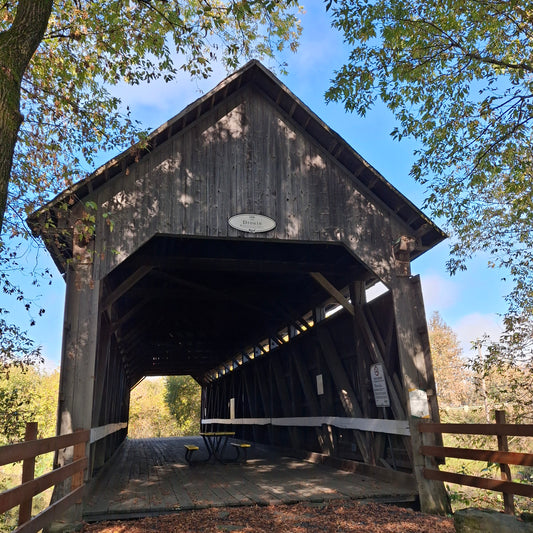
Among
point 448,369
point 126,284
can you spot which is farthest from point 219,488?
point 448,369

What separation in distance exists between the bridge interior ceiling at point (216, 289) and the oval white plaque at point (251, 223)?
180 mm

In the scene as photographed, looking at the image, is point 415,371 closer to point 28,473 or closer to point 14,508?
point 28,473

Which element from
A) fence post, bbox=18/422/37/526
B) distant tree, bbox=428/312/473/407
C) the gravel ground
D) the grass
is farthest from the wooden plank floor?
distant tree, bbox=428/312/473/407

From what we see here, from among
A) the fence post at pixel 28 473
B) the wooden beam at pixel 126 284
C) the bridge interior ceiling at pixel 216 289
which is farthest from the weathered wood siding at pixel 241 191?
the fence post at pixel 28 473

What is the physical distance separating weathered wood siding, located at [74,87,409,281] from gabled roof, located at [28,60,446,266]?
0.35 feet

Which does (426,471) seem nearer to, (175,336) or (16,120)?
(16,120)

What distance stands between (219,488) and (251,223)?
11.8 ft

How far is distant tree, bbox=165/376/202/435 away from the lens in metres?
41.1

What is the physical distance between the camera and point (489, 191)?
11117mm

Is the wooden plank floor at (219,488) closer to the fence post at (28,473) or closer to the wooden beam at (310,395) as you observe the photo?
the wooden beam at (310,395)

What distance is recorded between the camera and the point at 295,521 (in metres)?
4.94

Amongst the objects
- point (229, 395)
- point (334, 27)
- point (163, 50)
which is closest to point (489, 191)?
point (334, 27)

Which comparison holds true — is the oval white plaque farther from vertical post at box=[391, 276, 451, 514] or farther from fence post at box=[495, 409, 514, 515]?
fence post at box=[495, 409, 514, 515]

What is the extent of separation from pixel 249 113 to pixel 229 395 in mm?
14588
